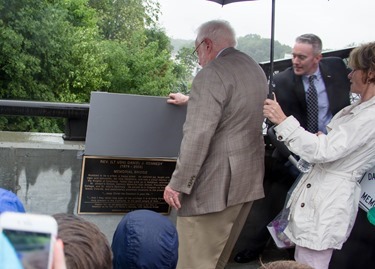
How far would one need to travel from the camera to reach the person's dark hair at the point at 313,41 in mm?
3777

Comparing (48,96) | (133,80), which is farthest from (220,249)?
(133,80)

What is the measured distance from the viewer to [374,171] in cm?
299

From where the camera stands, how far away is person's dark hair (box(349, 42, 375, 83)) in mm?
2635

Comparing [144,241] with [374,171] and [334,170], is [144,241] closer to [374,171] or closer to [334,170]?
[334,170]

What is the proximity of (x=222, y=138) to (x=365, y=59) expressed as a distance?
0.90 meters

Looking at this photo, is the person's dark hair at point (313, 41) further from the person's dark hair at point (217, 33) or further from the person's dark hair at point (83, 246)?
the person's dark hair at point (83, 246)

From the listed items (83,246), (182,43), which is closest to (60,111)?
(83,246)

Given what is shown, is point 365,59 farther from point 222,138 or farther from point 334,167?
point 222,138

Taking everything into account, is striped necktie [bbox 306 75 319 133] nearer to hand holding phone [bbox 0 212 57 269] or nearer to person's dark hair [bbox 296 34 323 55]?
person's dark hair [bbox 296 34 323 55]

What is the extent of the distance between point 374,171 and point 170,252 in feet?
5.38

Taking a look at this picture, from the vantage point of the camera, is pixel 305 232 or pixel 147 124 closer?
pixel 305 232

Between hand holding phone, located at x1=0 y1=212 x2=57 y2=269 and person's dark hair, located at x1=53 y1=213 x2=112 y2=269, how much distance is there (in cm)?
38

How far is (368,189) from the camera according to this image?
9.84 ft

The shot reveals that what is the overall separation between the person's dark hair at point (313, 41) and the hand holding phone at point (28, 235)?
321 cm
